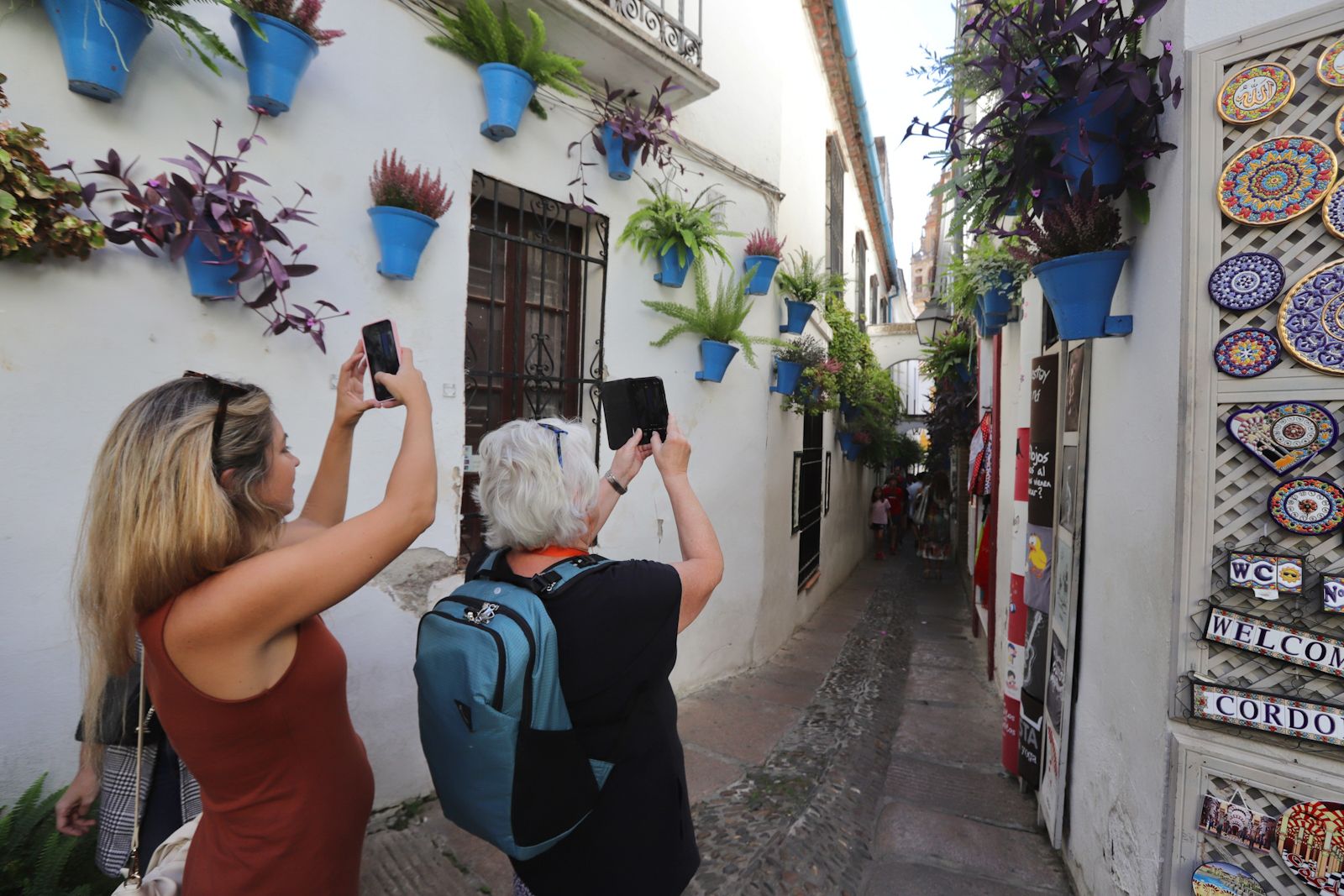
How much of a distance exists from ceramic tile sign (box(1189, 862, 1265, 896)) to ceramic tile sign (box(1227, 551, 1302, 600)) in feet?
2.54

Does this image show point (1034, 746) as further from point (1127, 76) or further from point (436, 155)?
point (436, 155)

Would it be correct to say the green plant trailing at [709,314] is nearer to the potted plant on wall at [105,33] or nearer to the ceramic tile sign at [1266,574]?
the potted plant on wall at [105,33]

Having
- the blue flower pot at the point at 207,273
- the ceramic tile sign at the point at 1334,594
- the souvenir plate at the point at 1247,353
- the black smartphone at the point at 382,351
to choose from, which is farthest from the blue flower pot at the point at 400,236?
the ceramic tile sign at the point at 1334,594

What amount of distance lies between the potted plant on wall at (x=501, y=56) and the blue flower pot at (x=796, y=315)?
10.3 feet

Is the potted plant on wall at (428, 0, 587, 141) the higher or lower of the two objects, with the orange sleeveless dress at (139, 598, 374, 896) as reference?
higher

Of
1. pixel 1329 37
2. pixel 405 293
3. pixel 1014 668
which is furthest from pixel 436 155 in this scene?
pixel 1014 668

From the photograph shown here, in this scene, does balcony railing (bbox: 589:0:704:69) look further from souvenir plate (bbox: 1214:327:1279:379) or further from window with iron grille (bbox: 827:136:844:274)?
window with iron grille (bbox: 827:136:844:274)

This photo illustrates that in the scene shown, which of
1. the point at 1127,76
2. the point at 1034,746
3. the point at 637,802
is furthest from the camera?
the point at 1034,746

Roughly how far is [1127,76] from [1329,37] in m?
0.45

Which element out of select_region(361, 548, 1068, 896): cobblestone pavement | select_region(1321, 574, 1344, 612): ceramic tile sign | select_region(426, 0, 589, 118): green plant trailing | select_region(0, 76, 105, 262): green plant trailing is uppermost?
select_region(426, 0, 589, 118): green plant trailing

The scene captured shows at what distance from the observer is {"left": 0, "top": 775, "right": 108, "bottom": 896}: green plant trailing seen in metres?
1.79

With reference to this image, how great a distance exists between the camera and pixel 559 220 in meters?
4.03

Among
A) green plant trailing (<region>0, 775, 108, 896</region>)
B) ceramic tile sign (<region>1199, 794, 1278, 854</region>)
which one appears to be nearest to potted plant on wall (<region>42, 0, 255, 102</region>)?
green plant trailing (<region>0, 775, 108, 896</region>)

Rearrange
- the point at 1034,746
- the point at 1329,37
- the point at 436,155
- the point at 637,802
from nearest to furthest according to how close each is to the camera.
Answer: the point at 637,802
the point at 1329,37
the point at 436,155
the point at 1034,746
